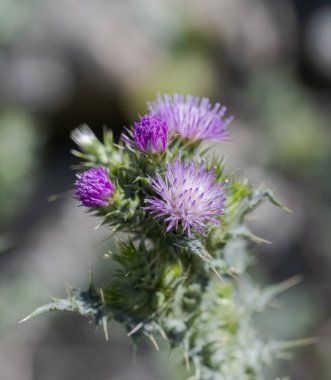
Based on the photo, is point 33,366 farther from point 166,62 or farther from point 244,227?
point 166,62

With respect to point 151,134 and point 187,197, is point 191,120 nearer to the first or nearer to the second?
point 151,134

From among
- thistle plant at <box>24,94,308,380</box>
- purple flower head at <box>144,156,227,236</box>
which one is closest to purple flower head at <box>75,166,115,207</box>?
thistle plant at <box>24,94,308,380</box>

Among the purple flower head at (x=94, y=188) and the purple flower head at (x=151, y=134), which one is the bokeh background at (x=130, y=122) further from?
the purple flower head at (x=151, y=134)

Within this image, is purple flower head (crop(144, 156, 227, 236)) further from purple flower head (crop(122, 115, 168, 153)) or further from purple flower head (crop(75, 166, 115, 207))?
purple flower head (crop(75, 166, 115, 207))

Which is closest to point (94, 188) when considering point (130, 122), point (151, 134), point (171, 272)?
point (151, 134)

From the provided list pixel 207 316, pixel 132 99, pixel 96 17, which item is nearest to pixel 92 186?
pixel 207 316

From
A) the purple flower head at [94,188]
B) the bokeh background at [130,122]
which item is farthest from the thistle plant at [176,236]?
the bokeh background at [130,122]

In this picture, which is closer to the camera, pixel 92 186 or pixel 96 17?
pixel 92 186
